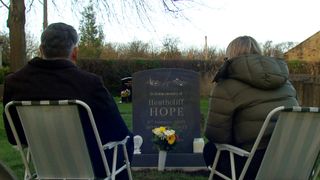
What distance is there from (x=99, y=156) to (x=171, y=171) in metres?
3.18

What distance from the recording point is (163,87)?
7.45 meters

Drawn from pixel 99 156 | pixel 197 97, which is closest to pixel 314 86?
pixel 197 97

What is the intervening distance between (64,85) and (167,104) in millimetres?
3729

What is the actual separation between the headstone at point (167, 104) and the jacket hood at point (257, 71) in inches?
124

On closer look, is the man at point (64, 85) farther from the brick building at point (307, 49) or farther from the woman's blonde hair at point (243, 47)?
the brick building at point (307, 49)

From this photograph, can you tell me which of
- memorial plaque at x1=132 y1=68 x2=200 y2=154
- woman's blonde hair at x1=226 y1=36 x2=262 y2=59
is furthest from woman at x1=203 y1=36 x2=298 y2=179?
memorial plaque at x1=132 y1=68 x2=200 y2=154

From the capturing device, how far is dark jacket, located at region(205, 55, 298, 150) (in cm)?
411

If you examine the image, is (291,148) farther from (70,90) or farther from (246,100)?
(70,90)

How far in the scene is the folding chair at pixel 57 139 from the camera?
143 inches

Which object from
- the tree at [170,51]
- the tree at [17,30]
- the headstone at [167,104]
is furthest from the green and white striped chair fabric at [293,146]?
the tree at [170,51]

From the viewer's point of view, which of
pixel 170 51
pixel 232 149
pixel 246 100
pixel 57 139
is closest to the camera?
pixel 57 139

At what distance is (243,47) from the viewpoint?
14.4 feet

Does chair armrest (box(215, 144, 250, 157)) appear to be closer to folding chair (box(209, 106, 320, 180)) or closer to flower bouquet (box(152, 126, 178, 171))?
folding chair (box(209, 106, 320, 180))

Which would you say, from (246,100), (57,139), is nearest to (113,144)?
(57,139)
